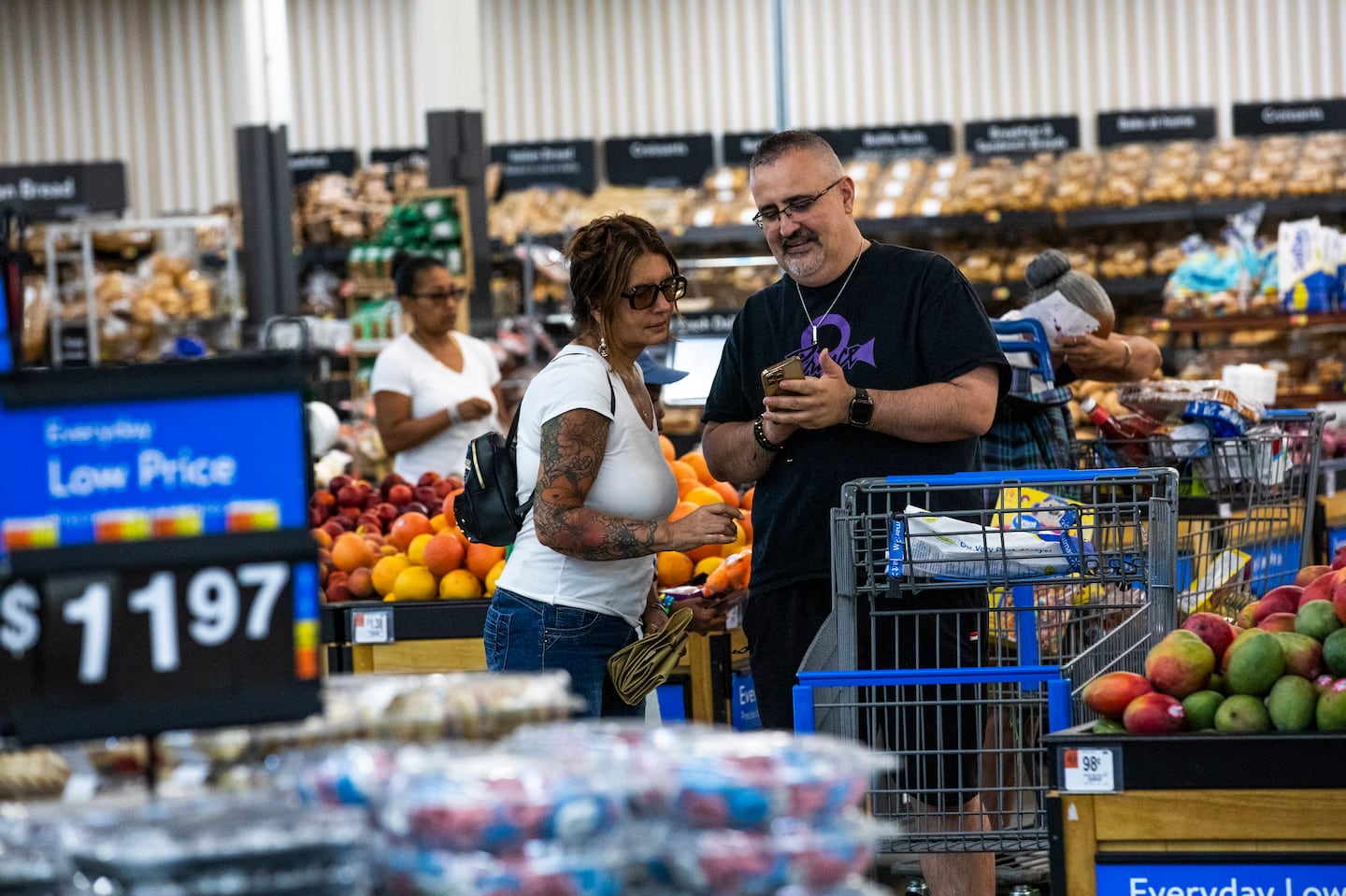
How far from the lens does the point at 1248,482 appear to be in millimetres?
4270

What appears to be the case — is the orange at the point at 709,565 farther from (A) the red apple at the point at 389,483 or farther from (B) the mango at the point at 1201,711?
(B) the mango at the point at 1201,711

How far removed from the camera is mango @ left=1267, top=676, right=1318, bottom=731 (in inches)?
89.7

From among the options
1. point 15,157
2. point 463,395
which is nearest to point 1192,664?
point 463,395

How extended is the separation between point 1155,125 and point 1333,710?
917cm

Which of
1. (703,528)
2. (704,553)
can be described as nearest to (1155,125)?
(704,553)

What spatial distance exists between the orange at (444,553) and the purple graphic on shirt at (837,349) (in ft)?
4.75

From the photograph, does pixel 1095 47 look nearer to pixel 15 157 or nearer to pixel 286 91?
pixel 286 91

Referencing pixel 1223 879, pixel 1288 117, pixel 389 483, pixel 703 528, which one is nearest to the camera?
pixel 1223 879

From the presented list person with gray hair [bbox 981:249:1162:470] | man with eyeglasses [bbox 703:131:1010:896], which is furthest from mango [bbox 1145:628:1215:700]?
person with gray hair [bbox 981:249:1162:470]

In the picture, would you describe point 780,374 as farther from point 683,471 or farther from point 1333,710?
point 683,471

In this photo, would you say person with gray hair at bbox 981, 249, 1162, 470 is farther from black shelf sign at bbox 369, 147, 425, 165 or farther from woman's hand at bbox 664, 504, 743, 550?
black shelf sign at bbox 369, 147, 425, 165

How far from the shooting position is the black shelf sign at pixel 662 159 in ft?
37.2

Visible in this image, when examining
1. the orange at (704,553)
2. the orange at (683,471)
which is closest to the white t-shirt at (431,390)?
the orange at (683,471)

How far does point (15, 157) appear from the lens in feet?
40.9
